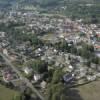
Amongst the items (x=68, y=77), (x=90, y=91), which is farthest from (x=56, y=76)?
(x=90, y=91)

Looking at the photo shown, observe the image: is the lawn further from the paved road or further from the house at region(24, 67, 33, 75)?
the house at region(24, 67, 33, 75)

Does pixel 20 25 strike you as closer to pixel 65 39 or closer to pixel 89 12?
pixel 65 39

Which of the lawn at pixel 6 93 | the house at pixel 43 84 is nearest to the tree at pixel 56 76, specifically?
the house at pixel 43 84

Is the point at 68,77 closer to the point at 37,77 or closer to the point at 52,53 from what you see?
the point at 37,77

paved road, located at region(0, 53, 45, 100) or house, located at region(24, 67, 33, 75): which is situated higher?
house, located at region(24, 67, 33, 75)

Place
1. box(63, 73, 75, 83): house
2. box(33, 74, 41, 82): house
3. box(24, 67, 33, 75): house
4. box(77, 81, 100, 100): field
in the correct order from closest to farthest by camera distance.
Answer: box(77, 81, 100, 100): field
box(33, 74, 41, 82): house
box(63, 73, 75, 83): house
box(24, 67, 33, 75): house

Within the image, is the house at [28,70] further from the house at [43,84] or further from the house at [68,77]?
the house at [68,77]

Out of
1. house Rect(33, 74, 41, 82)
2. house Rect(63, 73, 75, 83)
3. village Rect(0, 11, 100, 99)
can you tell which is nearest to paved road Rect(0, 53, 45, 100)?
village Rect(0, 11, 100, 99)

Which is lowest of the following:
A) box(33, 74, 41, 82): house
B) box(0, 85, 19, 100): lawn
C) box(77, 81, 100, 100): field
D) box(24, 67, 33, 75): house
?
box(77, 81, 100, 100): field

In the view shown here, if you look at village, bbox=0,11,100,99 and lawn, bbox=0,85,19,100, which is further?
village, bbox=0,11,100,99
